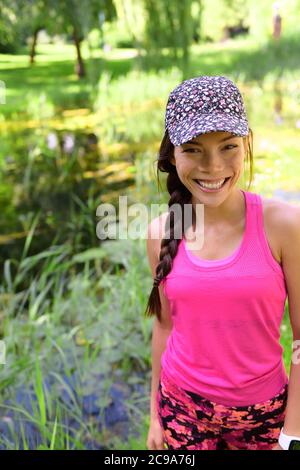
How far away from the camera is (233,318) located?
97cm

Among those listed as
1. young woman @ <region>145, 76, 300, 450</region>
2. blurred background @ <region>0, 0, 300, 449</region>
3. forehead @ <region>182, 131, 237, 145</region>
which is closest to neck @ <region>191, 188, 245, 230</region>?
young woman @ <region>145, 76, 300, 450</region>

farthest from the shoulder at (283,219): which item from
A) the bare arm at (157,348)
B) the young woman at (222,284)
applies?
the bare arm at (157,348)

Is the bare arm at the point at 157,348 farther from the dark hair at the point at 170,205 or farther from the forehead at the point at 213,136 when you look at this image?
the forehead at the point at 213,136

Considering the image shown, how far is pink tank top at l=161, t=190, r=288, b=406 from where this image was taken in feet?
3.06

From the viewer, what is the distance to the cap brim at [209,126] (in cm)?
89

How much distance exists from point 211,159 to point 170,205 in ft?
0.60

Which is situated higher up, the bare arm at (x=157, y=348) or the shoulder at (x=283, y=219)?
the shoulder at (x=283, y=219)

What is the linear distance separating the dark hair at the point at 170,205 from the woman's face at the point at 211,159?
64 mm

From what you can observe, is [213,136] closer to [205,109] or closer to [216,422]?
[205,109]

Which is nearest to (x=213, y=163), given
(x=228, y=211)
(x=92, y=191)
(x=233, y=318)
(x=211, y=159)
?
(x=211, y=159)

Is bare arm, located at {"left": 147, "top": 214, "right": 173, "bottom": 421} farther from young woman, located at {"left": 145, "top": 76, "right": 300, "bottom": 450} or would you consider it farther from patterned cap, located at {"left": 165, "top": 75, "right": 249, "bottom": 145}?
patterned cap, located at {"left": 165, "top": 75, "right": 249, "bottom": 145}

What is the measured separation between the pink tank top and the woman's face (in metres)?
0.07
